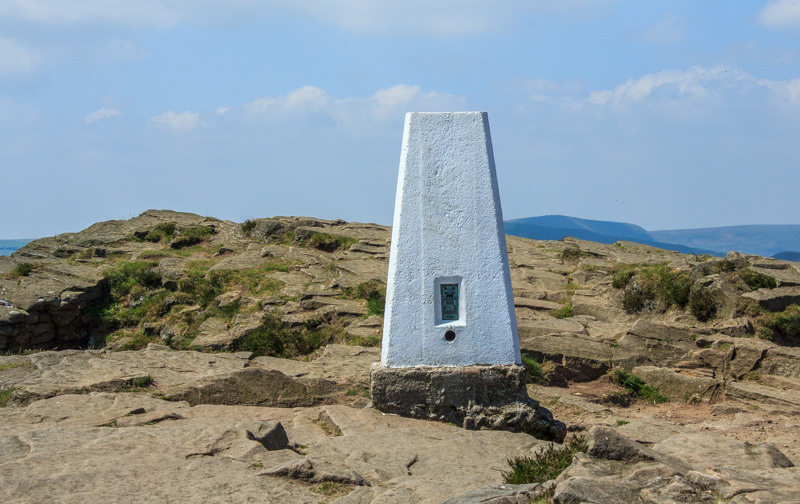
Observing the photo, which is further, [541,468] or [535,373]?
[535,373]

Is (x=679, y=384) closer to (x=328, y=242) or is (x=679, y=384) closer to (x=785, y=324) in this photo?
(x=785, y=324)

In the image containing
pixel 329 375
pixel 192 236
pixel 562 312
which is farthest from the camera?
pixel 192 236

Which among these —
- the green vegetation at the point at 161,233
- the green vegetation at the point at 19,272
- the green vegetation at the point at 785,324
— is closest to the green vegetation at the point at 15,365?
the green vegetation at the point at 19,272

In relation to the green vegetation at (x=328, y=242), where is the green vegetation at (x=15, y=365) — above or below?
below

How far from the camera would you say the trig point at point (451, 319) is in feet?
27.2

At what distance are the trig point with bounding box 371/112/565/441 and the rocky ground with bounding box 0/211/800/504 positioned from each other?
44 centimetres

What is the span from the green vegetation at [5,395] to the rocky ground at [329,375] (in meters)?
0.02

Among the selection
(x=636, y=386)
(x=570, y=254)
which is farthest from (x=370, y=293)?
(x=570, y=254)

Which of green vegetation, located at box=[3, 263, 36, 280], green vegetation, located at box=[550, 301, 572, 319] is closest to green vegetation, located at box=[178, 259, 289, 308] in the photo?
green vegetation, located at box=[3, 263, 36, 280]

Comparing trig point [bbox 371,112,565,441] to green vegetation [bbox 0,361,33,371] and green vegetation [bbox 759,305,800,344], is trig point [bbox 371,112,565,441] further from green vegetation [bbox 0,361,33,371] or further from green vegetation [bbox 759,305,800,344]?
green vegetation [bbox 759,305,800,344]

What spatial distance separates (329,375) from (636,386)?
5.57m

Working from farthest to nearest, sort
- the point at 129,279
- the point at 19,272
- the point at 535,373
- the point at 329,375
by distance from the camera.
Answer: the point at 129,279, the point at 19,272, the point at 535,373, the point at 329,375

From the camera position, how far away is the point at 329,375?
10305 mm

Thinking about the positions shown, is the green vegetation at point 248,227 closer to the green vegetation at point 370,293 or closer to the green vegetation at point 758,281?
the green vegetation at point 370,293
